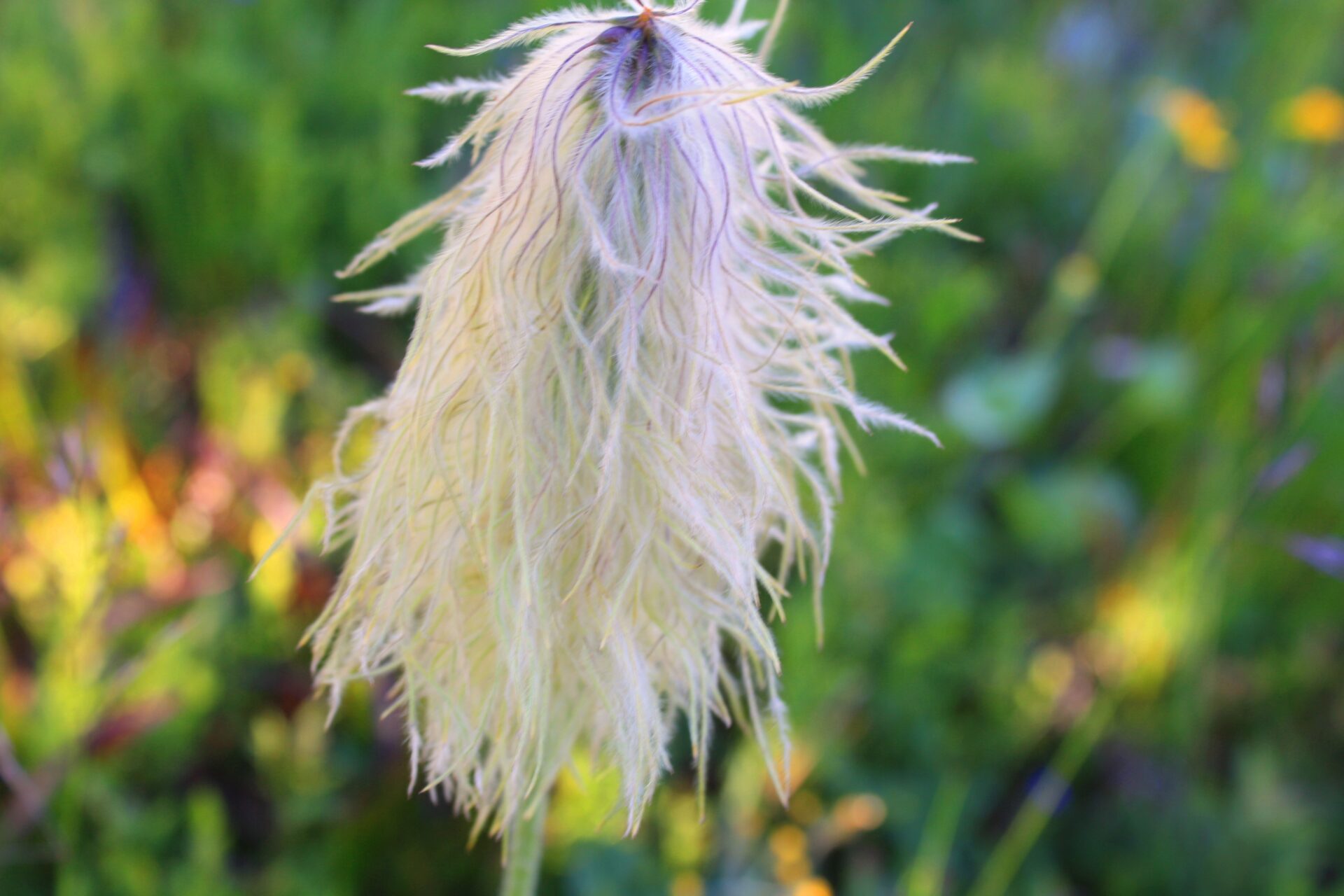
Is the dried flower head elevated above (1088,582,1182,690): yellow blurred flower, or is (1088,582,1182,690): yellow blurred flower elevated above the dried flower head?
the dried flower head

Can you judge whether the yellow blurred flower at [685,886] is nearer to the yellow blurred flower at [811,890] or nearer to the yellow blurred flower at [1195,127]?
the yellow blurred flower at [811,890]

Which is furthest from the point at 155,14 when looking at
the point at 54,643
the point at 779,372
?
the point at 779,372

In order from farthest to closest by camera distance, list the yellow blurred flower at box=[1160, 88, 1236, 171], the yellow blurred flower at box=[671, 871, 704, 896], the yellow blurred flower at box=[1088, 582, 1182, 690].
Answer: the yellow blurred flower at box=[1160, 88, 1236, 171] → the yellow blurred flower at box=[1088, 582, 1182, 690] → the yellow blurred flower at box=[671, 871, 704, 896]

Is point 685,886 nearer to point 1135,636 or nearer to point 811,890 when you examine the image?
point 811,890

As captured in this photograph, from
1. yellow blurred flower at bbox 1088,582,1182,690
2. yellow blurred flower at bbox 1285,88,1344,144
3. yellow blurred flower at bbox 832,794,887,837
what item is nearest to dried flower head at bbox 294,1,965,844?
yellow blurred flower at bbox 832,794,887,837

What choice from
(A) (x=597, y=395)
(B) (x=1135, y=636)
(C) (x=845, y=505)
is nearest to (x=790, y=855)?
(C) (x=845, y=505)

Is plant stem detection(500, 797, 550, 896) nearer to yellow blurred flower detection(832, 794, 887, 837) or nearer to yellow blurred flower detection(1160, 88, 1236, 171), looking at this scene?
yellow blurred flower detection(832, 794, 887, 837)
